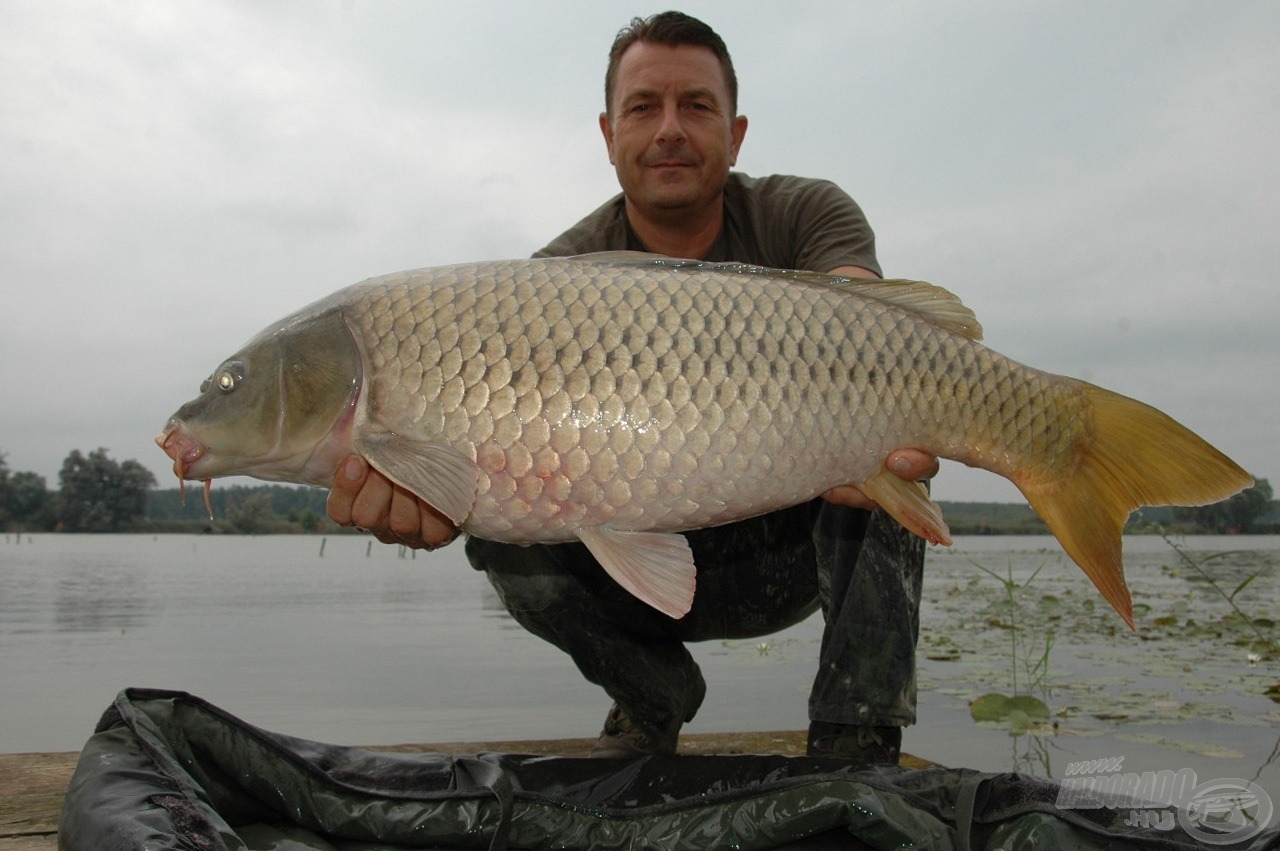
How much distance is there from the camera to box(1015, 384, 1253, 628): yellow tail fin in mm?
1688

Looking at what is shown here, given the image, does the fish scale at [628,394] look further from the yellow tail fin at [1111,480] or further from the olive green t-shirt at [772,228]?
the olive green t-shirt at [772,228]

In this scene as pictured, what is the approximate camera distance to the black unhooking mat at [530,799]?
142 cm

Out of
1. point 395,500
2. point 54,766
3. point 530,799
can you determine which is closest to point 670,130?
point 395,500

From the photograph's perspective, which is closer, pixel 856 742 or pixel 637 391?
pixel 637 391

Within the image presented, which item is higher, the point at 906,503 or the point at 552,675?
the point at 906,503

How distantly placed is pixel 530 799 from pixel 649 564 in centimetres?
41

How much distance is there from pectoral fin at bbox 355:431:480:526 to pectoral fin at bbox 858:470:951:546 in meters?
0.67

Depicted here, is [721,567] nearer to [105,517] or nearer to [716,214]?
[716,214]

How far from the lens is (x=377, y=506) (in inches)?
69.7

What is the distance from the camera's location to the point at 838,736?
78.1 inches

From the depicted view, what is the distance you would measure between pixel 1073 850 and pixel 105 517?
4757 cm

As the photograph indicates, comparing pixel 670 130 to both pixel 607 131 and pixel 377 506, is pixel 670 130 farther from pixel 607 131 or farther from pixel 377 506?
pixel 377 506

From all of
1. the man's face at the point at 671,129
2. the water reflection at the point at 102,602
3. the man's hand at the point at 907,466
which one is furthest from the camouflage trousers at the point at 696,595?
the water reflection at the point at 102,602

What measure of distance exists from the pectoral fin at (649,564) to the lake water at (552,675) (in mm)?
1237
